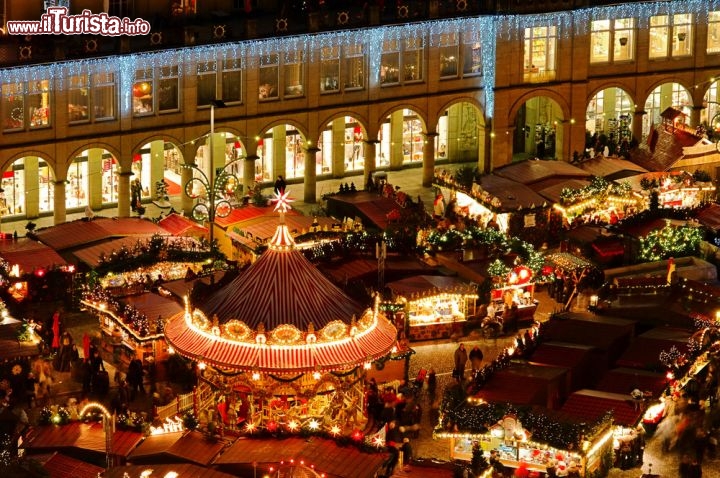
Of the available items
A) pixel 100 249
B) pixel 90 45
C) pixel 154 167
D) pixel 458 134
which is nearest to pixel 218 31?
pixel 90 45

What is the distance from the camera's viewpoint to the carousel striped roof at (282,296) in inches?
2589

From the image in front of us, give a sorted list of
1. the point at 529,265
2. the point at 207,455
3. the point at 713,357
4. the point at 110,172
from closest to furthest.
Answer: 1. the point at 207,455
2. the point at 713,357
3. the point at 529,265
4. the point at 110,172

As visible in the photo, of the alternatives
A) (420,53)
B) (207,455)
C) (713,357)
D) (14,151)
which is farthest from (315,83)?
(207,455)

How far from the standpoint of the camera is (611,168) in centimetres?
9275

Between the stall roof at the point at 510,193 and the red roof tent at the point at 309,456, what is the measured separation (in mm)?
25228

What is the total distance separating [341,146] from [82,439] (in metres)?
37.1

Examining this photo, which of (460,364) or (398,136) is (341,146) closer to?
(398,136)

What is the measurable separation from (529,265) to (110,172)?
22.0 metres

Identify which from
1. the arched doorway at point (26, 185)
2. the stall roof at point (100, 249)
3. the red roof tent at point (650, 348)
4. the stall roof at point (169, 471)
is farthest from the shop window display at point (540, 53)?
the stall roof at point (169, 471)

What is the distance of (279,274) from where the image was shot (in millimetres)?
66562

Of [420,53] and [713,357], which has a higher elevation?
[420,53]

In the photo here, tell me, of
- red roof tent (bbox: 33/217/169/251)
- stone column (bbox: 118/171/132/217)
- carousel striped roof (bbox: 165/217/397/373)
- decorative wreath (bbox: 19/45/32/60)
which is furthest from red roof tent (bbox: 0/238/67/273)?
carousel striped roof (bbox: 165/217/397/373)

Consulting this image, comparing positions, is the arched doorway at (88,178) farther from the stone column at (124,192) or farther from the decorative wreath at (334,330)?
the decorative wreath at (334,330)

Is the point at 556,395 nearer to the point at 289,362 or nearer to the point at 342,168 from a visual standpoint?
the point at 289,362
